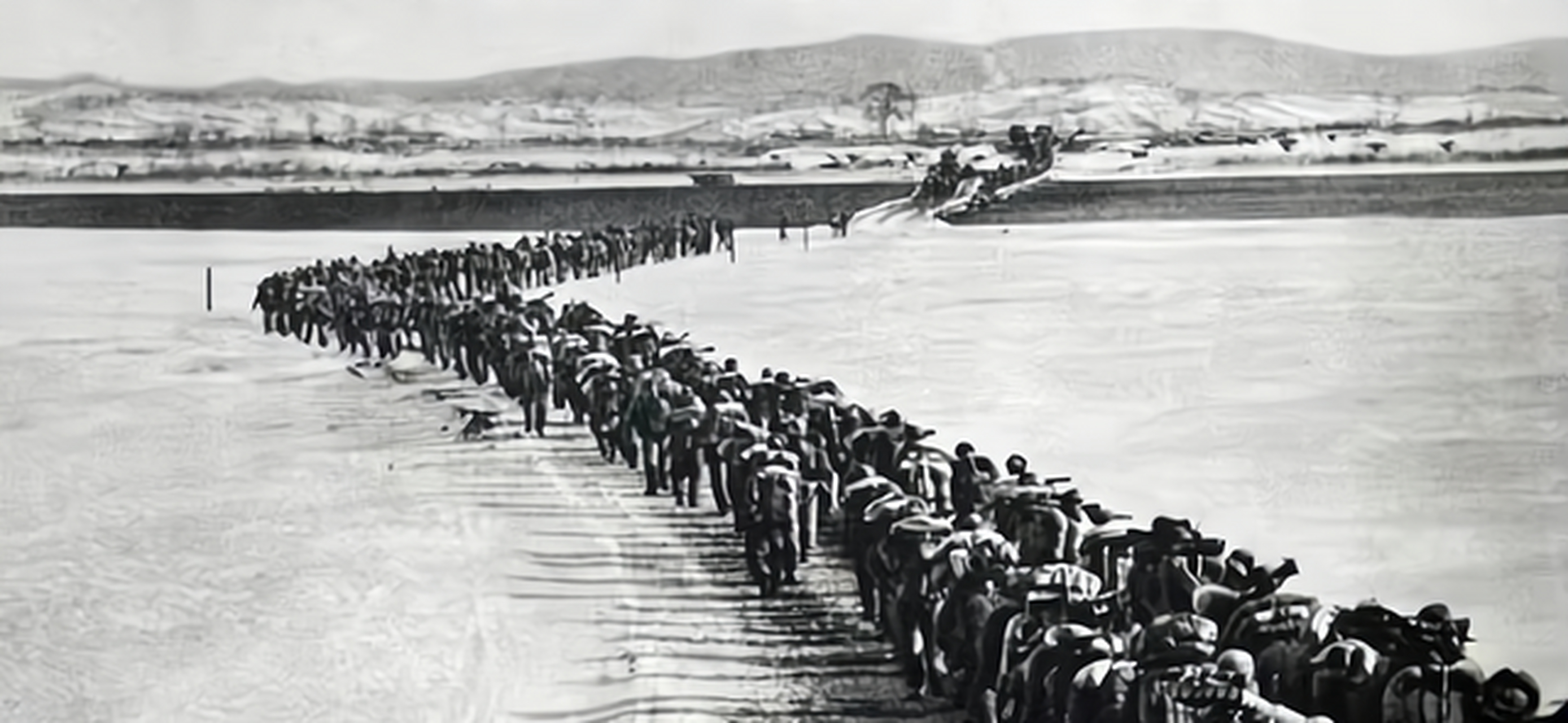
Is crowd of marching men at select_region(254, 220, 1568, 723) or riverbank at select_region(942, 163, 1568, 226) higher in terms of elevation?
riverbank at select_region(942, 163, 1568, 226)

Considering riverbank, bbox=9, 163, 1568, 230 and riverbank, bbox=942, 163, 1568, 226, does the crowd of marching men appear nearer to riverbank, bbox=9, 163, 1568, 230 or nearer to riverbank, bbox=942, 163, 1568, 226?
riverbank, bbox=9, 163, 1568, 230

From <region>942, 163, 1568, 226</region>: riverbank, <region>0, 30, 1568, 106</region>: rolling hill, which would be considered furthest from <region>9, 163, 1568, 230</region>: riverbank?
<region>0, 30, 1568, 106</region>: rolling hill

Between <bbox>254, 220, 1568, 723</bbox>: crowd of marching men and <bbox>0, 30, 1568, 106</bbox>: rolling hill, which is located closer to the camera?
<bbox>254, 220, 1568, 723</bbox>: crowd of marching men

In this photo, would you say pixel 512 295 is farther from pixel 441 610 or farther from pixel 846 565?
pixel 846 565

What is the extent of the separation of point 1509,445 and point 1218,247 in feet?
1.61

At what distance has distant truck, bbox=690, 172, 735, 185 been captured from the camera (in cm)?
215

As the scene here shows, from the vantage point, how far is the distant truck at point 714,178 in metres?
2.15

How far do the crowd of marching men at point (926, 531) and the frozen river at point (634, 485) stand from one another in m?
0.04

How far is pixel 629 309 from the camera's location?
7.05 ft

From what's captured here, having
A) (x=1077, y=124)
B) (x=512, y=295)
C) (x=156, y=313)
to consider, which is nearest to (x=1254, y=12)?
(x=1077, y=124)

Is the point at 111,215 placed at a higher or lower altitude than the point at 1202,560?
higher

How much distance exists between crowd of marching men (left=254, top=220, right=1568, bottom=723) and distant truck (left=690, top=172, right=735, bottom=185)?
0.22 ft

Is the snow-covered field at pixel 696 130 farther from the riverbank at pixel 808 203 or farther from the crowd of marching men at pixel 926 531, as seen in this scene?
the crowd of marching men at pixel 926 531

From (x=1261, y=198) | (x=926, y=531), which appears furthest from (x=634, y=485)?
(x=1261, y=198)
